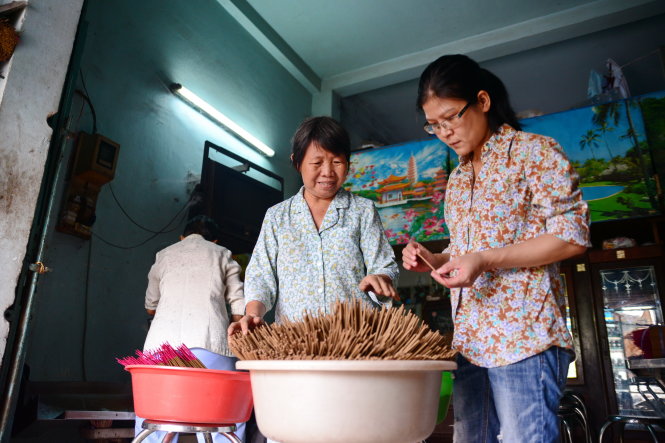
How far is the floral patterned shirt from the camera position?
3.43 ft

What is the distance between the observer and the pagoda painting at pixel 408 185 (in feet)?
14.6

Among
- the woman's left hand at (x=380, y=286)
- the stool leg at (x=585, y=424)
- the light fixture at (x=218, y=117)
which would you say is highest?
the light fixture at (x=218, y=117)

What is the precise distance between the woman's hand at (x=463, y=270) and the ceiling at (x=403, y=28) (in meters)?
4.38

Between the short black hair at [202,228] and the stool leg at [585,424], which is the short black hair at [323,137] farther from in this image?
the stool leg at [585,424]

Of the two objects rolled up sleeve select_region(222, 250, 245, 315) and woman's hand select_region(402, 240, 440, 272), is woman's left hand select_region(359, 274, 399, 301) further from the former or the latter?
rolled up sleeve select_region(222, 250, 245, 315)

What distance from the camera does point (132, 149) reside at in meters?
3.69

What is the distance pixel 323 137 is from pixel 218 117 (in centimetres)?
316

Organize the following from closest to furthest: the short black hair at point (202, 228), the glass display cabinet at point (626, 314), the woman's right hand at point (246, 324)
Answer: the woman's right hand at point (246, 324) → the short black hair at point (202, 228) → the glass display cabinet at point (626, 314)

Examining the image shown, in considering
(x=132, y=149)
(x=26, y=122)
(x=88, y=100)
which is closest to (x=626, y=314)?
(x=132, y=149)

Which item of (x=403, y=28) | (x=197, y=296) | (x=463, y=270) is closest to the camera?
(x=463, y=270)

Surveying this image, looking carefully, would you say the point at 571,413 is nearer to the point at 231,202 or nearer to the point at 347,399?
the point at 231,202

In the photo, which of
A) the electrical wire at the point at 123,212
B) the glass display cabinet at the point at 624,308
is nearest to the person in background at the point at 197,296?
the electrical wire at the point at 123,212

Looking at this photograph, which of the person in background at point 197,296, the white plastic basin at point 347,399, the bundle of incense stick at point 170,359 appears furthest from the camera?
the person in background at point 197,296

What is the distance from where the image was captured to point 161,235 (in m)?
3.82
